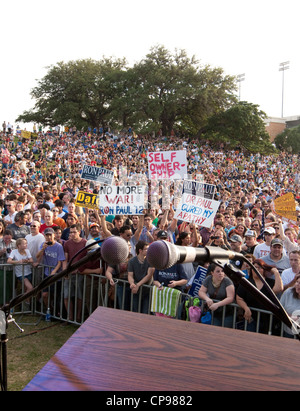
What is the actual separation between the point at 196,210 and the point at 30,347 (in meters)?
3.62

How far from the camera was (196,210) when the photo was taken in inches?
281

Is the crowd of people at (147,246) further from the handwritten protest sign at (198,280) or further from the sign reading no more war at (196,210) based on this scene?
the sign reading no more war at (196,210)

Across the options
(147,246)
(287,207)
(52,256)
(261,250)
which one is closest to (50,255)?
(52,256)

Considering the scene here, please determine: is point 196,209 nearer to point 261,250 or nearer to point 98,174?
point 261,250

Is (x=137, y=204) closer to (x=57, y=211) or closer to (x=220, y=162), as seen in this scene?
(x=57, y=211)

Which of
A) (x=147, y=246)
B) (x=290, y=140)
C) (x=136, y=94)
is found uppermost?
(x=136, y=94)

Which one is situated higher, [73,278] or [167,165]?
[167,165]

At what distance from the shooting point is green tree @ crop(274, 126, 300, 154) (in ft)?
192

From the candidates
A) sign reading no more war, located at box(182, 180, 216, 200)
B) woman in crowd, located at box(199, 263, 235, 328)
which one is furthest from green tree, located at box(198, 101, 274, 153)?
woman in crowd, located at box(199, 263, 235, 328)

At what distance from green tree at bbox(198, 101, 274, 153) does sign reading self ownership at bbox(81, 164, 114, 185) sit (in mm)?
42267

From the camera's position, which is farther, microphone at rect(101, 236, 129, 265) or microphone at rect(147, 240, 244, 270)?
microphone at rect(101, 236, 129, 265)

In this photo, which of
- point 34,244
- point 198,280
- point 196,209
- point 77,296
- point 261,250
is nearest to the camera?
point 198,280

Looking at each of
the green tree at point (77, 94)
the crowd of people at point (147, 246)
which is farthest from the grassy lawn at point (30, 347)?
the green tree at point (77, 94)

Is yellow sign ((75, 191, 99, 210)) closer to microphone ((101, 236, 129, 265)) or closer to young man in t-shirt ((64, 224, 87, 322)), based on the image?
young man in t-shirt ((64, 224, 87, 322))
